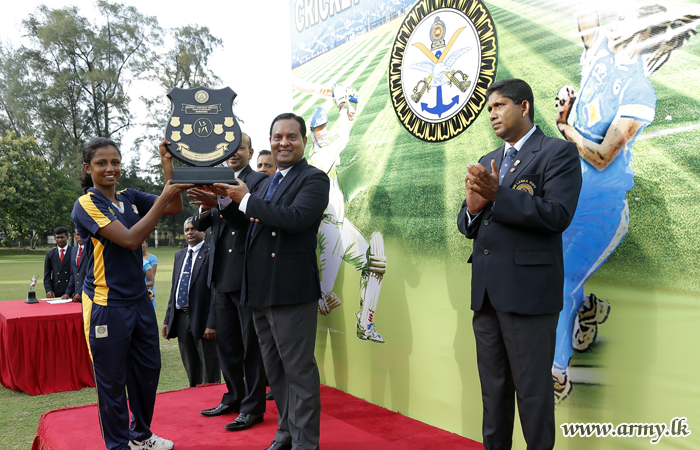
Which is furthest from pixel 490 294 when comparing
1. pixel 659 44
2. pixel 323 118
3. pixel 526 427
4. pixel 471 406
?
pixel 323 118

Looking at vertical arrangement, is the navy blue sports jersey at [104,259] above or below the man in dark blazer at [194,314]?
above

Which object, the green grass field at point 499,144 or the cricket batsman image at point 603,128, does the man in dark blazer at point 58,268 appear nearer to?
the green grass field at point 499,144

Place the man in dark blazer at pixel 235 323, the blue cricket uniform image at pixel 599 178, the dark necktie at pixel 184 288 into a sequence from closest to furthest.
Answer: the blue cricket uniform image at pixel 599 178, the man in dark blazer at pixel 235 323, the dark necktie at pixel 184 288

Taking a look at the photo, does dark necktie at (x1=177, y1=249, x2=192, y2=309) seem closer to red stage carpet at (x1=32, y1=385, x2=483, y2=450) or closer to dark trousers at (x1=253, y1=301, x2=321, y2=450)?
red stage carpet at (x1=32, y1=385, x2=483, y2=450)

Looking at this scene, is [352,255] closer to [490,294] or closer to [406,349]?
[406,349]

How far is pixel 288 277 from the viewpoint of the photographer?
252 centimetres

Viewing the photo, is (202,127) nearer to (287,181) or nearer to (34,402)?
(287,181)

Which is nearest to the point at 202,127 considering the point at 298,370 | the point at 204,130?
the point at 204,130

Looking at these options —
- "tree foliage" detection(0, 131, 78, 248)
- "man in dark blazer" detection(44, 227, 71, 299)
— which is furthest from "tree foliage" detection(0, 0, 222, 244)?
"man in dark blazer" detection(44, 227, 71, 299)

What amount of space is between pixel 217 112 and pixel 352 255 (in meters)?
1.69

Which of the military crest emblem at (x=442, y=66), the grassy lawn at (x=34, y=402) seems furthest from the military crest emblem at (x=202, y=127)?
the grassy lawn at (x=34, y=402)

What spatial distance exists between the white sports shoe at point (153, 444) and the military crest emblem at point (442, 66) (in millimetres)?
2409

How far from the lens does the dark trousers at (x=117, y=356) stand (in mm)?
2439

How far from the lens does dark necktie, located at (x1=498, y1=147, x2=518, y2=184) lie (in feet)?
7.27
